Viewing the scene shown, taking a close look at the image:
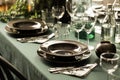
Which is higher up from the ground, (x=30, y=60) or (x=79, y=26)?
(x=79, y=26)

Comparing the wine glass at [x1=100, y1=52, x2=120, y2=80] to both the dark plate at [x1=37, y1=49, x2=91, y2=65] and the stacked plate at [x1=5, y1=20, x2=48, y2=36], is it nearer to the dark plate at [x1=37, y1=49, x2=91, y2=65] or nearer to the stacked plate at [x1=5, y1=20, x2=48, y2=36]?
the dark plate at [x1=37, y1=49, x2=91, y2=65]

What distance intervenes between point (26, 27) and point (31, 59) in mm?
466

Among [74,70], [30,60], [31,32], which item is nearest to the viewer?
[74,70]

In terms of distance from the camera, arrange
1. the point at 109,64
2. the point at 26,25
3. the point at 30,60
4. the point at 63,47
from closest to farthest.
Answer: the point at 109,64
the point at 30,60
the point at 63,47
the point at 26,25

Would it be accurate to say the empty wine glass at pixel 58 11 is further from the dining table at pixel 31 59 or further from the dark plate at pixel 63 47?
the dark plate at pixel 63 47

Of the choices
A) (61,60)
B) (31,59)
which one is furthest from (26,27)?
(61,60)

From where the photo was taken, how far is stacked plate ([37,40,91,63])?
4.20ft

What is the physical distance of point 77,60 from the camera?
50.6 inches

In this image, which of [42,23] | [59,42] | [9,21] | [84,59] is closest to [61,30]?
[59,42]

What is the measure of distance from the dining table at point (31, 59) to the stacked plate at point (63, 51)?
3 centimetres

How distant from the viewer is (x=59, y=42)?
1514mm

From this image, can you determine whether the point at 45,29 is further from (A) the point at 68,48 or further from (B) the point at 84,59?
(B) the point at 84,59

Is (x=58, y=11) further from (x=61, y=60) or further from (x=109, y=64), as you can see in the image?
(x=109, y=64)

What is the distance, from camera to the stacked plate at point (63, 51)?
1.28 metres
